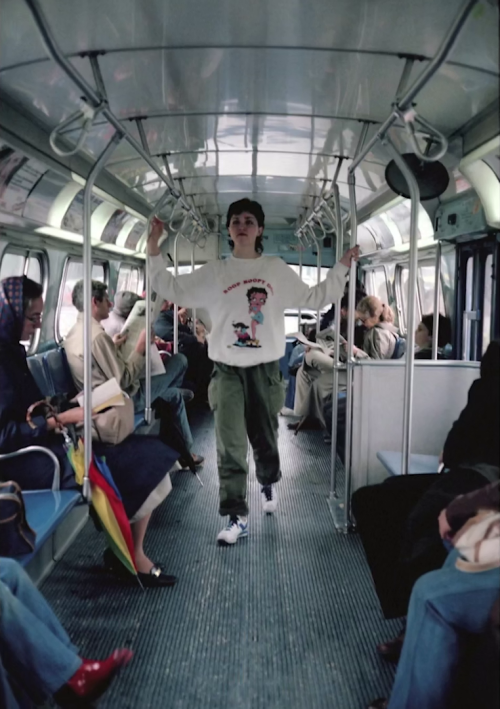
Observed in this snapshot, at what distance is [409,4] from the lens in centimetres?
235

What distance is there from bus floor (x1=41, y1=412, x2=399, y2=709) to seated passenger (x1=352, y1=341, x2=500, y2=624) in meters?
0.32

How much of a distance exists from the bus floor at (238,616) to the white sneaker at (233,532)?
0.15 ft

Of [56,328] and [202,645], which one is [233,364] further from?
[56,328]

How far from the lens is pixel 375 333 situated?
589 cm

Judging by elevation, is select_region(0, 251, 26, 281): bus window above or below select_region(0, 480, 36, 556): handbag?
above

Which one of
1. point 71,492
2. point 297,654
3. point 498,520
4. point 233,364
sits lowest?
point 297,654

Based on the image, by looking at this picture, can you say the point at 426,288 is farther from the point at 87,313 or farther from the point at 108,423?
the point at 87,313

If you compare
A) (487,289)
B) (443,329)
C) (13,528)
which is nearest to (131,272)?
(443,329)

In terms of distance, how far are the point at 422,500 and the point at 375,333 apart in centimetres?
364

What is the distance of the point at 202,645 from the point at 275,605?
51cm

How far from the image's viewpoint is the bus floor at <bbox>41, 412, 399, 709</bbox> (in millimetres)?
2564

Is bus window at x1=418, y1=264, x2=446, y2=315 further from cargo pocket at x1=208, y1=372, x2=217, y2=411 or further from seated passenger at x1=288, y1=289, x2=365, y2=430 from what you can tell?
cargo pocket at x1=208, y1=372, x2=217, y2=411

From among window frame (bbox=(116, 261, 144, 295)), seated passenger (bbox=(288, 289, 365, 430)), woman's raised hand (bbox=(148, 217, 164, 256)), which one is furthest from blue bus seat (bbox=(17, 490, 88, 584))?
window frame (bbox=(116, 261, 144, 295))

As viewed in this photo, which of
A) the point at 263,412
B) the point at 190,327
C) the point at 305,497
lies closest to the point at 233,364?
the point at 263,412
